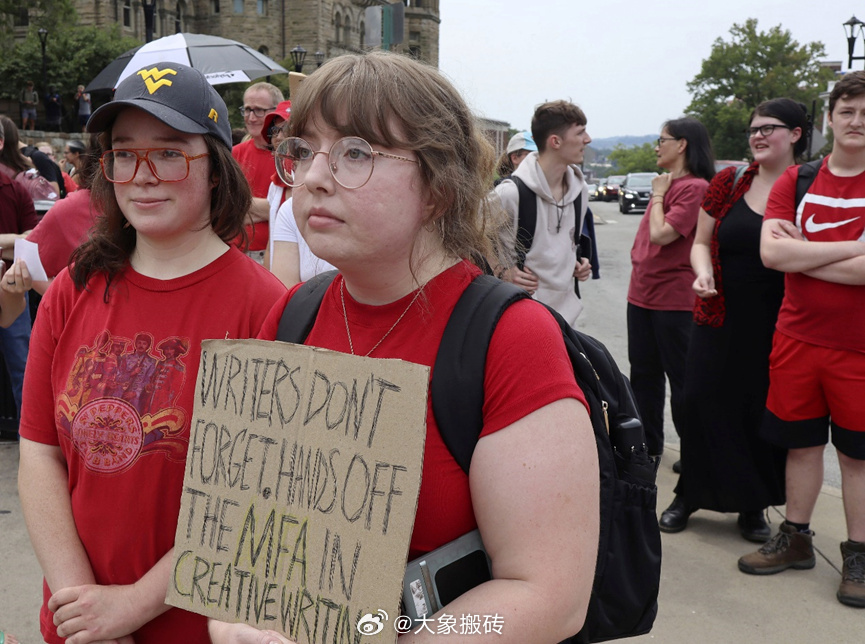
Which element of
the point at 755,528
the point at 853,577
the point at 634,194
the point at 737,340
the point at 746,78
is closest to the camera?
the point at 853,577

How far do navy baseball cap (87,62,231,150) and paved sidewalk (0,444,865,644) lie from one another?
8.44 ft

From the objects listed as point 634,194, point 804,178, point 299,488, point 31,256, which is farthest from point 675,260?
point 634,194

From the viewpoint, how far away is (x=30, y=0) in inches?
1144

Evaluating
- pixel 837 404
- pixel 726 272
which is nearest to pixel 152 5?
pixel 726 272

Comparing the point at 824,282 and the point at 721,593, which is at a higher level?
the point at 824,282

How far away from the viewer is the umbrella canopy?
756cm

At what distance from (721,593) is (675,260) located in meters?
2.13

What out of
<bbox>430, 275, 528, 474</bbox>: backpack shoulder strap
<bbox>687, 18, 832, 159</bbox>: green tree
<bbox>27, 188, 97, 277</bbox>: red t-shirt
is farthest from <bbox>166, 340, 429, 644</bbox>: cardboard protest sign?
<bbox>687, 18, 832, 159</bbox>: green tree

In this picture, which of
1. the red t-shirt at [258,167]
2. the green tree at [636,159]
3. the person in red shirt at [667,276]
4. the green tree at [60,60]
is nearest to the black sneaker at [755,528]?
the person in red shirt at [667,276]

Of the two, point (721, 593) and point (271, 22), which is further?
point (271, 22)

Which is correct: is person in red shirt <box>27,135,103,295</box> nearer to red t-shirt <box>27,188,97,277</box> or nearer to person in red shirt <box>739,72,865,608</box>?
red t-shirt <box>27,188,97,277</box>

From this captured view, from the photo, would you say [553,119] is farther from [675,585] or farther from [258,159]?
[675,585]

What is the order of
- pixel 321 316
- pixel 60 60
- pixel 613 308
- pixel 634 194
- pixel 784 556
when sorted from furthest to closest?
1. pixel 60 60
2. pixel 634 194
3. pixel 613 308
4. pixel 784 556
5. pixel 321 316

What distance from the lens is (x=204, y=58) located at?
806 cm
